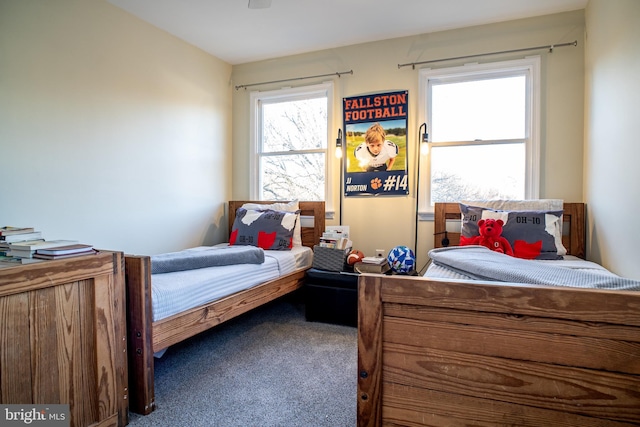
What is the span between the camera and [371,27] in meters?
2.99

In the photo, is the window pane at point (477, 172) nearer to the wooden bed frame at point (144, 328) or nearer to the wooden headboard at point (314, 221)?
the wooden headboard at point (314, 221)

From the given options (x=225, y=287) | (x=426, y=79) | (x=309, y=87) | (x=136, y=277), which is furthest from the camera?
(x=309, y=87)

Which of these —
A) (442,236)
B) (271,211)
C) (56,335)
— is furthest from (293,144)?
(56,335)

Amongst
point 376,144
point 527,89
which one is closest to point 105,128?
point 376,144

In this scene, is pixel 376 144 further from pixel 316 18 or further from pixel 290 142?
pixel 316 18

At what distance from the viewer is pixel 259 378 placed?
1899 millimetres

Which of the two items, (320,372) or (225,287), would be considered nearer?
(320,372)

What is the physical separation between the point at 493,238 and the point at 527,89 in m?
1.41

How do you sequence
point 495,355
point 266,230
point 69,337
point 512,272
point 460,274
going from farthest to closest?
point 266,230 < point 460,274 < point 69,337 < point 512,272 < point 495,355

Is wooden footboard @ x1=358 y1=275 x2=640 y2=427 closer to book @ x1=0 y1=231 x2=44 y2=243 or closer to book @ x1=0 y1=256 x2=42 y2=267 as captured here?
book @ x1=0 y1=256 x2=42 y2=267

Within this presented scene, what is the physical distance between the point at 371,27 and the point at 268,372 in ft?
9.41

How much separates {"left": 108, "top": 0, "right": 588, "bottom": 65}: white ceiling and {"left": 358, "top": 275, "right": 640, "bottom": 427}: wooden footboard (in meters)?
2.46

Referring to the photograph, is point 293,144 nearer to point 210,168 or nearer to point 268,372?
point 210,168

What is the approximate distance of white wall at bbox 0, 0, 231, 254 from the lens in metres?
2.06
